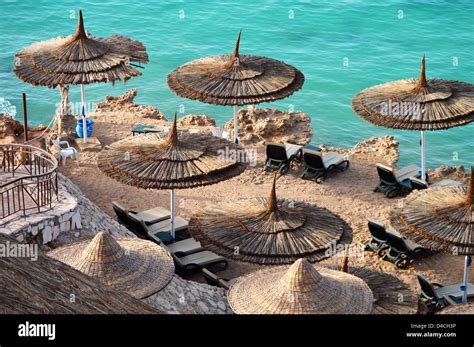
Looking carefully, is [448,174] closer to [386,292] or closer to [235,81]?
[235,81]

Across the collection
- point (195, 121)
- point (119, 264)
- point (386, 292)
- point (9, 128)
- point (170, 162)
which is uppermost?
point (170, 162)

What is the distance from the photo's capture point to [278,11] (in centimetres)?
3491

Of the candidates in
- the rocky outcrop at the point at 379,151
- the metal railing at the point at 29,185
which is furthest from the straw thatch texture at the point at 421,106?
the metal railing at the point at 29,185

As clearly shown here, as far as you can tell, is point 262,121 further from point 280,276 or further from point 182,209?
point 280,276

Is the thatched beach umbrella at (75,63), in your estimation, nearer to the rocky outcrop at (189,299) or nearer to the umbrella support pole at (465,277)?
the rocky outcrop at (189,299)

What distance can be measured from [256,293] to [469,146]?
1611 cm

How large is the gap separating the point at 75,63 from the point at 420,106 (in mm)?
6680

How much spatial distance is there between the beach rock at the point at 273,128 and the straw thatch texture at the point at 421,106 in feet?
9.91

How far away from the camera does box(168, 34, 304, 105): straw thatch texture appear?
15.3 meters

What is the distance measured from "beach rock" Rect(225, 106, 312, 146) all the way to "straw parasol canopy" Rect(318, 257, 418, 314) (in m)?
6.86

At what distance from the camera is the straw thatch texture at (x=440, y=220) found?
11234 mm

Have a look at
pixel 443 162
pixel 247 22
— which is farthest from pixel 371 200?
pixel 247 22

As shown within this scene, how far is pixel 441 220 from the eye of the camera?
11.5m

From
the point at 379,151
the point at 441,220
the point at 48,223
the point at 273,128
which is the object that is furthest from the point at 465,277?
the point at 273,128
